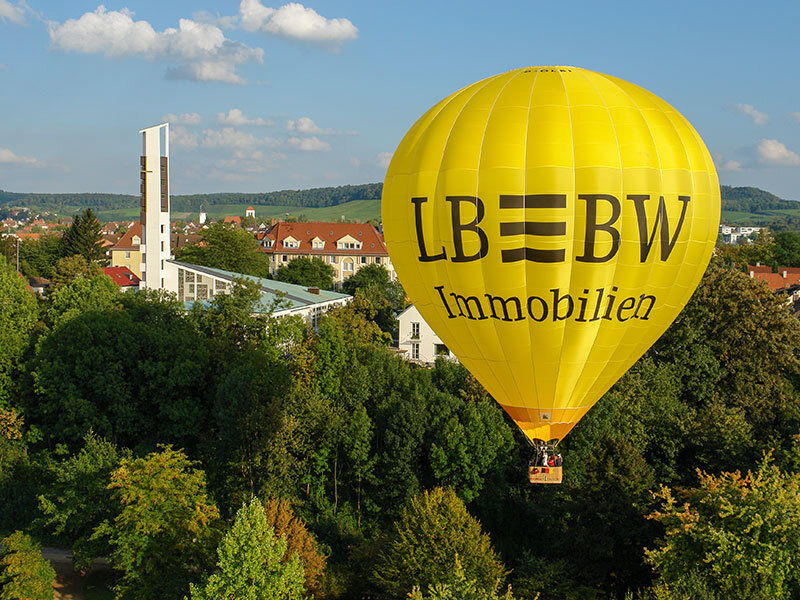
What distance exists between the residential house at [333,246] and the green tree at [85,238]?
16745mm

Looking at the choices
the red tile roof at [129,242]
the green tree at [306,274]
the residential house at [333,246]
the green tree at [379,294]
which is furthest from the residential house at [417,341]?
the red tile roof at [129,242]

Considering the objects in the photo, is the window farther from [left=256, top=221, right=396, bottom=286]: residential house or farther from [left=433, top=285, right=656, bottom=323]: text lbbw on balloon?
[left=256, top=221, right=396, bottom=286]: residential house

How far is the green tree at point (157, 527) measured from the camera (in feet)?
74.0

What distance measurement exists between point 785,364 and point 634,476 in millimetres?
13717

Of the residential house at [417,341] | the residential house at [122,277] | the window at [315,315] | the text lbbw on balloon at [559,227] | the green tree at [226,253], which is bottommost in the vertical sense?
the residential house at [417,341]

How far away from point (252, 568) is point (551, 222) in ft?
36.1

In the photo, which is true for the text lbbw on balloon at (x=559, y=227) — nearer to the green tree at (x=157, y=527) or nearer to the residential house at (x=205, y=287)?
the green tree at (x=157, y=527)

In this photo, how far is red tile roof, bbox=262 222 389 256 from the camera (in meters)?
78.8

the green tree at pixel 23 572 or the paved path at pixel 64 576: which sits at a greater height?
the green tree at pixel 23 572

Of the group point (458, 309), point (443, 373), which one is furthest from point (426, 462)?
point (458, 309)

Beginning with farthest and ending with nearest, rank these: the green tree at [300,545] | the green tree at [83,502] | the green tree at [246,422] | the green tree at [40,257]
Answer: the green tree at [40,257]
the green tree at [246,422]
the green tree at [83,502]
the green tree at [300,545]

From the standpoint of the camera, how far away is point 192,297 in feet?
144

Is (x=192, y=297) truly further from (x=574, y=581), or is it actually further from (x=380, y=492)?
(x=574, y=581)

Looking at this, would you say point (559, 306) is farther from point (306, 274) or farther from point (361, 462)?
point (306, 274)
